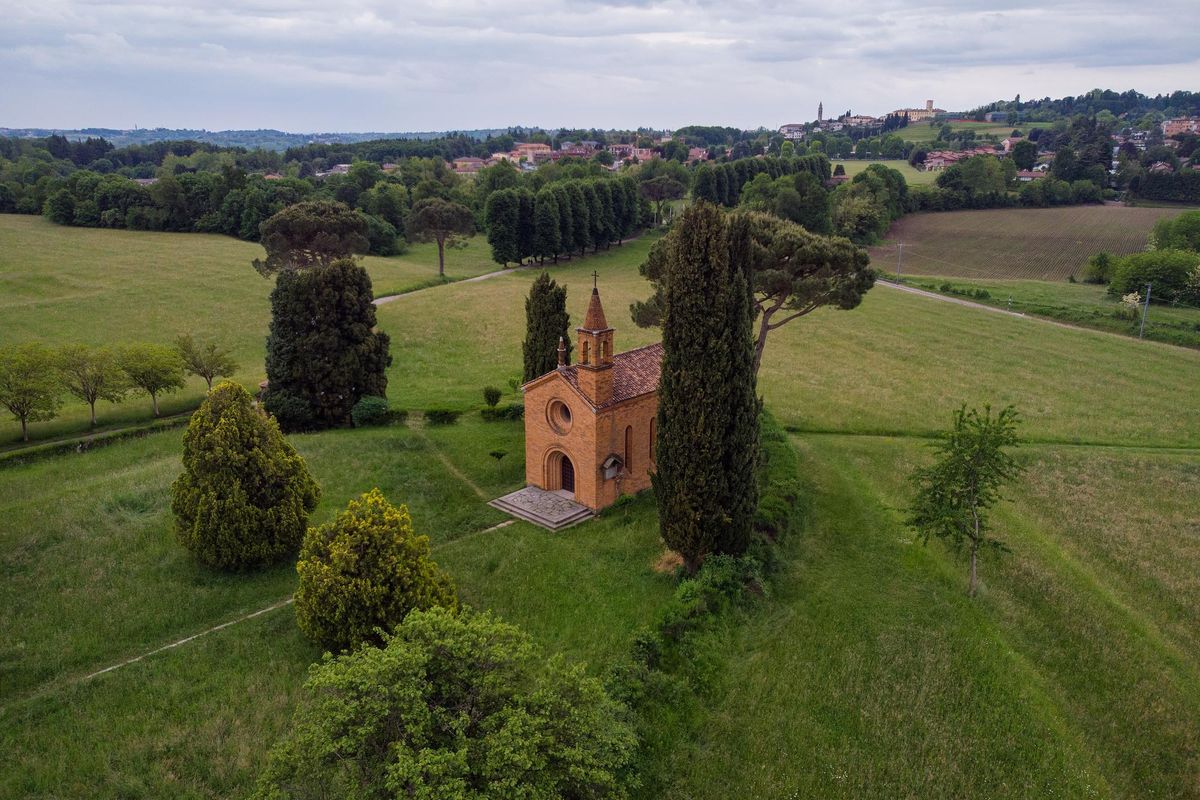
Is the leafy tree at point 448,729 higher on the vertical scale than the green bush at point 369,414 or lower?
higher

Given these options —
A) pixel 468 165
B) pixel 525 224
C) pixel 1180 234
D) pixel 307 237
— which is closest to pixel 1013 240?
pixel 1180 234

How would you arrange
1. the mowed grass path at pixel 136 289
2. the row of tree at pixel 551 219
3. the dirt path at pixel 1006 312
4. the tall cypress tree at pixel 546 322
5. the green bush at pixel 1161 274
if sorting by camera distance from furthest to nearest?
1. the row of tree at pixel 551 219
2. the green bush at pixel 1161 274
3. the dirt path at pixel 1006 312
4. the mowed grass path at pixel 136 289
5. the tall cypress tree at pixel 546 322

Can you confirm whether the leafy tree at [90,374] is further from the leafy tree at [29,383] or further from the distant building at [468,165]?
the distant building at [468,165]

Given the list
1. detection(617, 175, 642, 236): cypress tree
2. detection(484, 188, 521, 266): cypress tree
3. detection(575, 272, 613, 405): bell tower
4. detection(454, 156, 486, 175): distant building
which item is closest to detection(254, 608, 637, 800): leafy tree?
detection(575, 272, 613, 405): bell tower

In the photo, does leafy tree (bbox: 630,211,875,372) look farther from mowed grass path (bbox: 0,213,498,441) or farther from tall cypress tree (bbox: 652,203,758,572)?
mowed grass path (bbox: 0,213,498,441)

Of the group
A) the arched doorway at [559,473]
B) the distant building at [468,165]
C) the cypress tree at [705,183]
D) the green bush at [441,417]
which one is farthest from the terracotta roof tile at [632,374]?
the distant building at [468,165]

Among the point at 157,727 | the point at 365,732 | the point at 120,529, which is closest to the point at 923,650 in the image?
the point at 365,732
